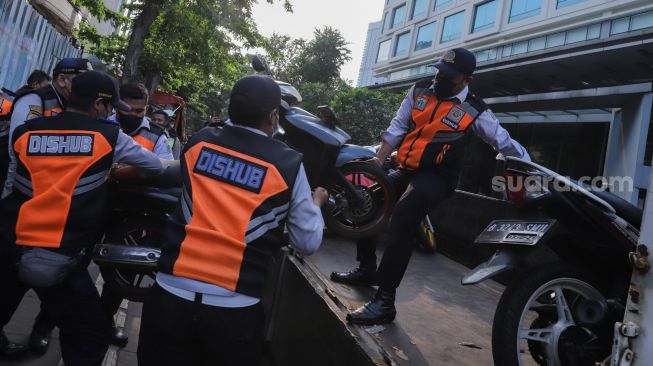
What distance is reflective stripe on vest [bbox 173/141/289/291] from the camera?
5.57 ft

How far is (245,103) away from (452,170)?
1599 mm

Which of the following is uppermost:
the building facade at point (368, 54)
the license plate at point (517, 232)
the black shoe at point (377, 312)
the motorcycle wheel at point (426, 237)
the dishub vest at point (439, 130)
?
the building facade at point (368, 54)

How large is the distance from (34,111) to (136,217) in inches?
40.3

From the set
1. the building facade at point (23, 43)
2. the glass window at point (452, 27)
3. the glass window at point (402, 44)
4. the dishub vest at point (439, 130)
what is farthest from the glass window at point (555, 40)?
the dishub vest at point (439, 130)

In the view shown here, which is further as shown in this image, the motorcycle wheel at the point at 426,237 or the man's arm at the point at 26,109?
the motorcycle wheel at the point at 426,237

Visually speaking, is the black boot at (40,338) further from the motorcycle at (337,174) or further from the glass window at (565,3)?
the glass window at (565,3)

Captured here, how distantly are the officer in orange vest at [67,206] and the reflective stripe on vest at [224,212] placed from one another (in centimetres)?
77

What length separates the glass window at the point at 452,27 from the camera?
38.1 metres

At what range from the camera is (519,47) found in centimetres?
3275

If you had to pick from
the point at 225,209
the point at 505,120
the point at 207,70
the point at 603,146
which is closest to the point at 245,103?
the point at 225,209

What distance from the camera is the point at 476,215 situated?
16.3ft

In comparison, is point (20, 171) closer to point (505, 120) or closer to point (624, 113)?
point (624, 113)

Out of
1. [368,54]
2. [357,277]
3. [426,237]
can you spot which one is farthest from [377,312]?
[368,54]

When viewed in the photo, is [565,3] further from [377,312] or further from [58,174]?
[58,174]
